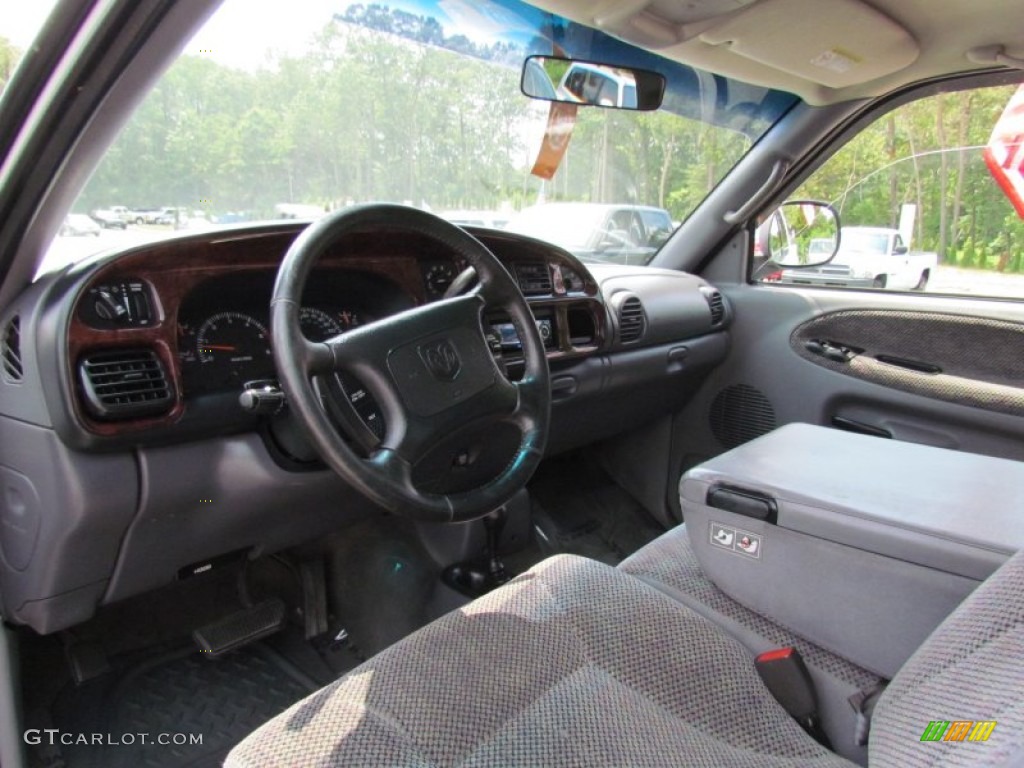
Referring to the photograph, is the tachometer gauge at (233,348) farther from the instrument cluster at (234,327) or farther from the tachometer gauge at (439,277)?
the tachometer gauge at (439,277)

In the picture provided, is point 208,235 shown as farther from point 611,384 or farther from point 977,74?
point 977,74

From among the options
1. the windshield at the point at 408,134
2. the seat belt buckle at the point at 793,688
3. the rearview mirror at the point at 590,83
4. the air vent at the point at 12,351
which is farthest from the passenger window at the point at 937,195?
the air vent at the point at 12,351

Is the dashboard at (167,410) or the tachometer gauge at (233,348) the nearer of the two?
the dashboard at (167,410)

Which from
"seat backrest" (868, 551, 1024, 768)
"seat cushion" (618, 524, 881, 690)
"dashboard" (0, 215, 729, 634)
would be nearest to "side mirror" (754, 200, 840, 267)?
"dashboard" (0, 215, 729, 634)

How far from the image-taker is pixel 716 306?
286 cm

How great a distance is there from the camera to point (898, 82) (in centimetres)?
237

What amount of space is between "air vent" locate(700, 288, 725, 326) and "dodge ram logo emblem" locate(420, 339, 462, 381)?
1740 millimetres

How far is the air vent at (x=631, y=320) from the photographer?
2443 mm

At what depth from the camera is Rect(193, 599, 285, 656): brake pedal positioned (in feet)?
6.42

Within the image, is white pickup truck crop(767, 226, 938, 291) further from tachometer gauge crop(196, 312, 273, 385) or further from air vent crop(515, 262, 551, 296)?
tachometer gauge crop(196, 312, 273, 385)

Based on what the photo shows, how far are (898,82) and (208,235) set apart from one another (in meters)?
2.18

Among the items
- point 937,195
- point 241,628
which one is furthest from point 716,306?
point 241,628

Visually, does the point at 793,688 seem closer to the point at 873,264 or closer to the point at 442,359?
the point at 442,359

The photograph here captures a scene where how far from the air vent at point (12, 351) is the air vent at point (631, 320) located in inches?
65.5
